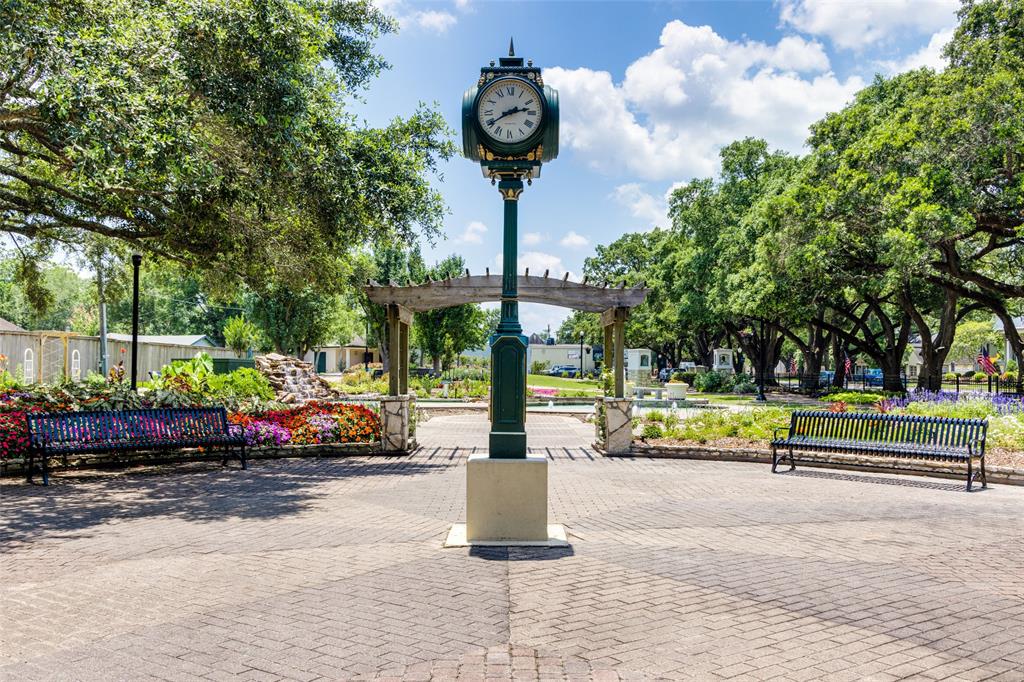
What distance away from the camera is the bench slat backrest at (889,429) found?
10016 millimetres

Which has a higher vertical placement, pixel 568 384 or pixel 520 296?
pixel 520 296

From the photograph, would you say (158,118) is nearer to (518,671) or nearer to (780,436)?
(518,671)

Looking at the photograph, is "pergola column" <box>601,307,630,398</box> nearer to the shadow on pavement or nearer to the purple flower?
the shadow on pavement

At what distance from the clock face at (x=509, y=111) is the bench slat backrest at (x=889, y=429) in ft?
24.7

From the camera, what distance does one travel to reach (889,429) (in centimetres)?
1066

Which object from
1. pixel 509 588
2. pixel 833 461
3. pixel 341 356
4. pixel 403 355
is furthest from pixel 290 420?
pixel 341 356

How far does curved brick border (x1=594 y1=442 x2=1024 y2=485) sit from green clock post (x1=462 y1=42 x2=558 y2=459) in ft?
22.6

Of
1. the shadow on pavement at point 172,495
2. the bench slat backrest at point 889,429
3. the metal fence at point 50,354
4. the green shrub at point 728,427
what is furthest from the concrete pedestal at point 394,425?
the metal fence at point 50,354

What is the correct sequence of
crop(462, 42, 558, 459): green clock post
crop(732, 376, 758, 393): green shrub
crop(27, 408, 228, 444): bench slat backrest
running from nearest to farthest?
crop(462, 42, 558, 459): green clock post
crop(27, 408, 228, 444): bench slat backrest
crop(732, 376, 758, 393): green shrub

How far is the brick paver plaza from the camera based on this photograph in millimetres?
3777

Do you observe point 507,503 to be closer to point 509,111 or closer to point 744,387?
point 509,111

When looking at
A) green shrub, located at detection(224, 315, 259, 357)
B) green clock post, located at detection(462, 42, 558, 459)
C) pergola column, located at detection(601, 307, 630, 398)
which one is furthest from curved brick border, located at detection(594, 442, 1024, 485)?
green shrub, located at detection(224, 315, 259, 357)

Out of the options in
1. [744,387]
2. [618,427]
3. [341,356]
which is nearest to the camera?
[618,427]

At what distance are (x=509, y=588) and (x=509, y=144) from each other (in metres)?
3.86
